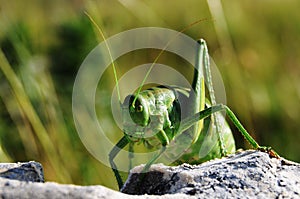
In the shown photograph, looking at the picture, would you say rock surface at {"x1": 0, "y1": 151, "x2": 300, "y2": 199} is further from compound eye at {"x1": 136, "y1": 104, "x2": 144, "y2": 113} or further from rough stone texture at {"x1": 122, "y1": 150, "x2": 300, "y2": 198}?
compound eye at {"x1": 136, "y1": 104, "x2": 144, "y2": 113}

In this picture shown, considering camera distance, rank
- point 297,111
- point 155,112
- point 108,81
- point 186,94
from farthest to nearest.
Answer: point 297,111, point 108,81, point 186,94, point 155,112

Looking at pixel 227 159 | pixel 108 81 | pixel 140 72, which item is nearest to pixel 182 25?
pixel 140 72

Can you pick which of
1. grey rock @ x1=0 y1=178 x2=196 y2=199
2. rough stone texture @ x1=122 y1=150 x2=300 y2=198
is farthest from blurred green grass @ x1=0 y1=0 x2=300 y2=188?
grey rock @ x1=0 y1=178 x2=196 y2=199

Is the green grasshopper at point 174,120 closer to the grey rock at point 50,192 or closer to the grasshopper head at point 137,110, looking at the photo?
the grasshopper head at point 137,110

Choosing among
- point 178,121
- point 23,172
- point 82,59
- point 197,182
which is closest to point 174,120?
point 178,121

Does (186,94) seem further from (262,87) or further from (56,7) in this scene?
(56,7)

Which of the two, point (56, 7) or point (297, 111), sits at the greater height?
point (56, 7)

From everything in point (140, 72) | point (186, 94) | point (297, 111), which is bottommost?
point (297, 111)
